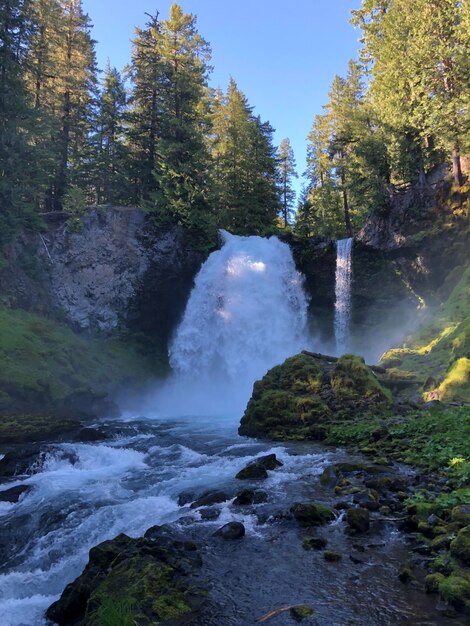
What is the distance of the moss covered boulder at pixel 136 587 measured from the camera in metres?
4.49

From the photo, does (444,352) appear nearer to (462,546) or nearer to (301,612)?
(462,546)

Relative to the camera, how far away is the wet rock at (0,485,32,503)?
9.34 metres

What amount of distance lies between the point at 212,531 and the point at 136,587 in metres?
2.25

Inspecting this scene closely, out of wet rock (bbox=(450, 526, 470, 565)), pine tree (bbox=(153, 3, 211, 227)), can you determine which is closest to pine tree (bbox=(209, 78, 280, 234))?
pine tree (bbox=(153, 3, 211, 227))

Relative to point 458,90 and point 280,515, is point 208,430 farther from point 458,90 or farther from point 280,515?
point 458,90

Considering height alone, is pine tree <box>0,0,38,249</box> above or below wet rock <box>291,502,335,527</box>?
above

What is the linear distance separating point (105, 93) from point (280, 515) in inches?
1474

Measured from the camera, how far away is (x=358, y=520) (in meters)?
6.37

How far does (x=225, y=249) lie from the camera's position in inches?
1267

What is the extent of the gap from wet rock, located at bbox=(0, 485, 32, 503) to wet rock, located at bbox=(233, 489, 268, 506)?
16.5ft

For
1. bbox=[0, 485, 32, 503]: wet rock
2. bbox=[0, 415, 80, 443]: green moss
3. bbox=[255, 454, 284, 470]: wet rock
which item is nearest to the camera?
bbox=[0, 485, 32, 503]: wet rock

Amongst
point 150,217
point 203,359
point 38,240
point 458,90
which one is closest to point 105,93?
point 150,217

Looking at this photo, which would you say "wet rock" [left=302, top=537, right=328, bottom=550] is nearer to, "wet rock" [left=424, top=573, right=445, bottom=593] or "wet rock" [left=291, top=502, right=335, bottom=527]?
"wet rock" [left=291, top=502, right=335, bottom=527]

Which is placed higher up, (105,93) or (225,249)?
(105,93)
